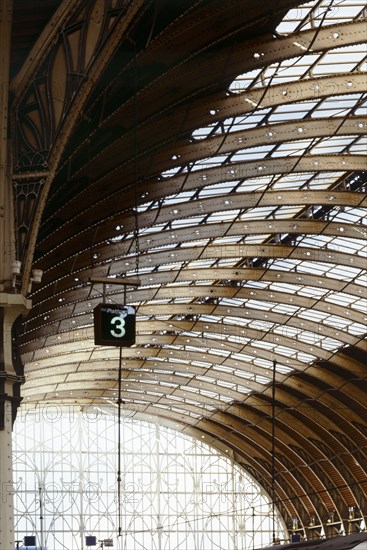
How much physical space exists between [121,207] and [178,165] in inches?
114

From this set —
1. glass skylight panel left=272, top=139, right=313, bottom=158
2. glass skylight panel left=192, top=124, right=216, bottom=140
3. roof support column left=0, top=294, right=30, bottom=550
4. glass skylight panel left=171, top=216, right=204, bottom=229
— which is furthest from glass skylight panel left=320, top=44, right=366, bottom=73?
roof support column left=0, top=294, right=30, bottom=550

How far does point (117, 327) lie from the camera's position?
1791 cm

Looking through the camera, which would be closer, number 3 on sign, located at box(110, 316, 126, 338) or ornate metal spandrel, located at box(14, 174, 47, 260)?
ornate metal spandrel, located at box(14, 174, 47, 260)

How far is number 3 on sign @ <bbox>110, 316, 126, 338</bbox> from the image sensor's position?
704 inches

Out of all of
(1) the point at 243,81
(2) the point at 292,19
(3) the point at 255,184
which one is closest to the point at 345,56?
(1) the point at 243,81

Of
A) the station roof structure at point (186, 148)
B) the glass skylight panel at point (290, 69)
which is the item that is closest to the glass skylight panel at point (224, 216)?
the station roof structure at point (186, 148)

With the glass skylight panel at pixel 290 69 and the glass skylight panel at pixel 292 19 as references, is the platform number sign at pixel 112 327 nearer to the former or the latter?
the glass skylight panel at pixel 292 19

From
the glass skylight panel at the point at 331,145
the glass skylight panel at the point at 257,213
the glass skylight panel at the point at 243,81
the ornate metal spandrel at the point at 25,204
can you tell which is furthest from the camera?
the glass skylight panel at the point at 257,213

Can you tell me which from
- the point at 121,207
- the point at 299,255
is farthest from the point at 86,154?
the point at 299,255

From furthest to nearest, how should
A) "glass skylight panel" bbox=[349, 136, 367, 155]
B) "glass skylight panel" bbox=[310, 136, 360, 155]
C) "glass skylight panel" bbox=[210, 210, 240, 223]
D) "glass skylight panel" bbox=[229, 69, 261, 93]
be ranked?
"glass skylight panel" bbox=[210, 210, 240, 223] < "glass skylight panel" bbox=[349, 136, 367, 155] < "glass skylight panel" bbox=[310, 136, 360, 155] < "glass skylight panel" bbox=[229, 69, 261, 93]

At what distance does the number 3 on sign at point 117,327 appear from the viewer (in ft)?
58.7

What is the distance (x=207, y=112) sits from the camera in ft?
93.9

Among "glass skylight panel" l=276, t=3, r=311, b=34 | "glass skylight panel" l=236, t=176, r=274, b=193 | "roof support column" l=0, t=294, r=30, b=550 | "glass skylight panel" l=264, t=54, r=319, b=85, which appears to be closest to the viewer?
"roof support column" l=0, t=294, r=30, b=550

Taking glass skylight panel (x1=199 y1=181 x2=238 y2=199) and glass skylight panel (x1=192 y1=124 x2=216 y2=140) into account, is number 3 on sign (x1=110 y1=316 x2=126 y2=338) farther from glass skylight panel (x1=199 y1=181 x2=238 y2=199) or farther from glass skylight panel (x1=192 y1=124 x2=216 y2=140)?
glass skylight panel (x1=199 y1=181 x2=238 y2=199)
